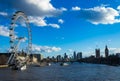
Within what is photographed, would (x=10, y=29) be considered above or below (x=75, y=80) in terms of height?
above

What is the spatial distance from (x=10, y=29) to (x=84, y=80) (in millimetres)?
69048

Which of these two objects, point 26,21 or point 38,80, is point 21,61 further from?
point 38,80

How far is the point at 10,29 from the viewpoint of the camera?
14238cm

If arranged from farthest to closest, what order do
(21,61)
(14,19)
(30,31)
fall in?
(21,61), (30,31), (14,19)

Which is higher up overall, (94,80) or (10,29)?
(10,29)

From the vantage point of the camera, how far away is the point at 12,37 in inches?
5650

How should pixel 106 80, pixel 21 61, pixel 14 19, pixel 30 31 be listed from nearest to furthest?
pixel 106 80 < pixel 14 19 < pixel 30 31 < pixel 21 61

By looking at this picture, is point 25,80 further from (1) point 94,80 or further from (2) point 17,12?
(2) point 17,12

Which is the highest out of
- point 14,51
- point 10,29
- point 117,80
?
point 10,29

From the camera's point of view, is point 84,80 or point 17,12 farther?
point 17,12

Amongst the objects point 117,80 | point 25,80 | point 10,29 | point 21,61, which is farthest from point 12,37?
point 117,80

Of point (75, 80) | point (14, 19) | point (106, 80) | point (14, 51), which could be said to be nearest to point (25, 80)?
point (75, 80)

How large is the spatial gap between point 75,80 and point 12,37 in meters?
68.0

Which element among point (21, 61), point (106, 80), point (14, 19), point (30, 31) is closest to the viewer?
point (106, 80)
